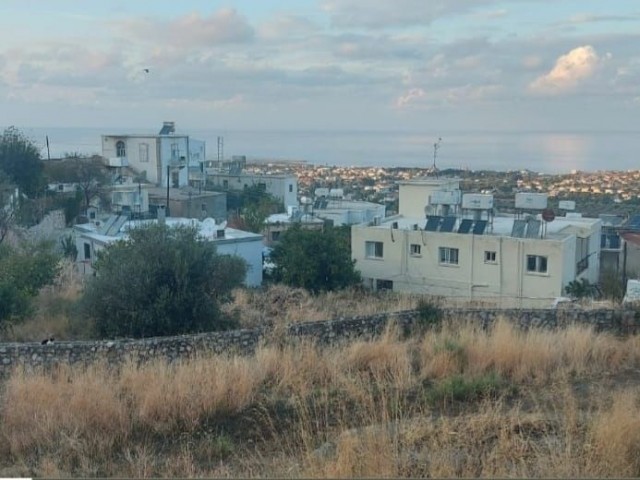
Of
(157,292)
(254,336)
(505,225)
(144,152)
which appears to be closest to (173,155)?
(144,152)

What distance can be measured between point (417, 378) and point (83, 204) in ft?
107

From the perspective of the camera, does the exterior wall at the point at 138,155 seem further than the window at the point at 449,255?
Yes

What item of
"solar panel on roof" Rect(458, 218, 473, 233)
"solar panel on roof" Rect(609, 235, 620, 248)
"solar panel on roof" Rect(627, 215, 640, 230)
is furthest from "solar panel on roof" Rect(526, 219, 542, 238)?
"solar panel on roof" Rect(627, 215, 640, 230)

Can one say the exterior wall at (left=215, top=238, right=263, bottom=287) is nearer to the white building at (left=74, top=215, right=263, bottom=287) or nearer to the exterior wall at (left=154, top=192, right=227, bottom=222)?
the white building at (left=74, top=215, right=263, bottom=287)

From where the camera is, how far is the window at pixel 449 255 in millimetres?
28403

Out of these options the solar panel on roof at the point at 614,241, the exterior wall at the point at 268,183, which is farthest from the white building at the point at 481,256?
the exterior wall at the point at 268,183

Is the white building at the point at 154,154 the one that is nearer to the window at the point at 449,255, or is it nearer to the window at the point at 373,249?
the window at the point at 373,249

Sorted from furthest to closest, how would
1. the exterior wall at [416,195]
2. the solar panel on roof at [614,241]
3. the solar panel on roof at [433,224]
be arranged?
the exterior wall at [416,195], the solar panel on roof at [614,241], the solar panel on roof at [433,224]

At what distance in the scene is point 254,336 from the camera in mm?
10914

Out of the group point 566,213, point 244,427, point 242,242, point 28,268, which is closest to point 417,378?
point 244,427

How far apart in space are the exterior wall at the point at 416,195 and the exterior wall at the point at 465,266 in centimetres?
822

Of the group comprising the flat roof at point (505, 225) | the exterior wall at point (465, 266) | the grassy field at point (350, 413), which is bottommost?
the exterior wall at point (465, 266)

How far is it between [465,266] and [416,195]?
11.0m

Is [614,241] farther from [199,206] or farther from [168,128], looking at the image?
[168,128]
